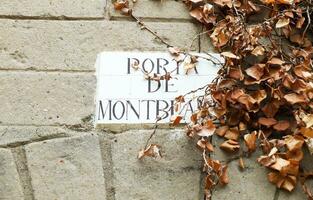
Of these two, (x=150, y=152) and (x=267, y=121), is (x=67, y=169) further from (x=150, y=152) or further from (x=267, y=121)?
(x=267, y=121)

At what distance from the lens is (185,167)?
6.25 ft

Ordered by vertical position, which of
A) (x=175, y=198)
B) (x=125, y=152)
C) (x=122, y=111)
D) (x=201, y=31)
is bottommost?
(x=175, y=198)

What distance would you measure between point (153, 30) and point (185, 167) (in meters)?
0.50

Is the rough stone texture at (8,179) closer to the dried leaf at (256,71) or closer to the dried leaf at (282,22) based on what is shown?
the dried leaf at (256,71)

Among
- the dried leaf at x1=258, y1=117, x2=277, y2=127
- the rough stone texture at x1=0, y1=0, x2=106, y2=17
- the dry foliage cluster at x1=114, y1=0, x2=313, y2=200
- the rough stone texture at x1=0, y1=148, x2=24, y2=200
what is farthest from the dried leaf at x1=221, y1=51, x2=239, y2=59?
the rough stone texture at x1=0, y1=148, x2=24, y2=200

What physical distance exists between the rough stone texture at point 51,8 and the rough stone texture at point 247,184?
665mm

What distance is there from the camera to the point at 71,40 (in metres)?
2.00

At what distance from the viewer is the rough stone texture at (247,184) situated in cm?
189

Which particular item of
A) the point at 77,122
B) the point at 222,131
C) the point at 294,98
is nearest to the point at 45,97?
the point at 77,122

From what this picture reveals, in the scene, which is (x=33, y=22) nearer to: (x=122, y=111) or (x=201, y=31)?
(x=122, y=111)

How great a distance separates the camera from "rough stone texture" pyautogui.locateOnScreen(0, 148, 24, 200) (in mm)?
1854

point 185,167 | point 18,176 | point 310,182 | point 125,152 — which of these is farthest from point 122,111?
point 310,182

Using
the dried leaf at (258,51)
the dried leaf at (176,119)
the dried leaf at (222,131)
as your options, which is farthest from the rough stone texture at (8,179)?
the dried leaf at (258,51)

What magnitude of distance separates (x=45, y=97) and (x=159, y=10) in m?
0.51
